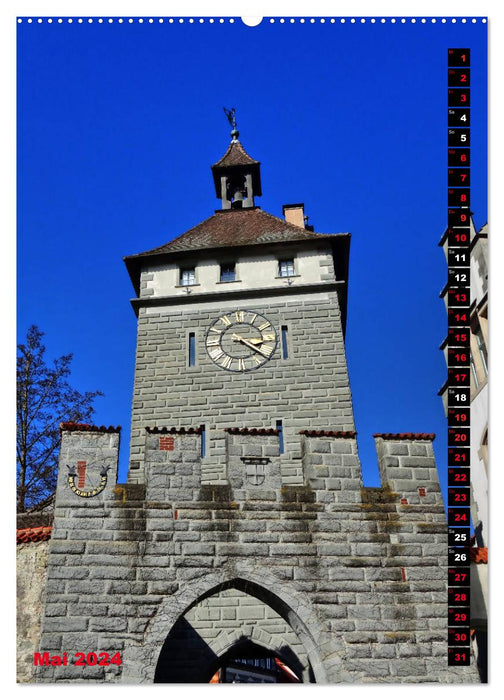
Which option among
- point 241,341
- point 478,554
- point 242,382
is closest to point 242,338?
point 241,341

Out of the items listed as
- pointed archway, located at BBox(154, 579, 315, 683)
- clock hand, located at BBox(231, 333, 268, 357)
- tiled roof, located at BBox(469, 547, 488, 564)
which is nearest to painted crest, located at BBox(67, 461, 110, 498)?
pointed archway, located at BBox(154, 579, 315, 683)

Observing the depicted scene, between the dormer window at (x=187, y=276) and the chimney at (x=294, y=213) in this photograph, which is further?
the chimney at (x=294, y=213)

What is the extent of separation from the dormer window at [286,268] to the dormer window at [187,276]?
72.7 inches

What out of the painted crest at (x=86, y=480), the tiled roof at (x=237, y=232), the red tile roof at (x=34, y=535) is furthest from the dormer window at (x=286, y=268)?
the red tile roof at (x=34, y=535)

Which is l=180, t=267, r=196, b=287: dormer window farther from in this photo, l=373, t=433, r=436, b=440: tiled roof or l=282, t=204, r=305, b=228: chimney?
l=373, t=433, r=436, b=440: tiled roof

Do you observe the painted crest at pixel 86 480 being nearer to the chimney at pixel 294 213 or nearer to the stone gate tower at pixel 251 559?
the stone gate tower at pixel 251 559

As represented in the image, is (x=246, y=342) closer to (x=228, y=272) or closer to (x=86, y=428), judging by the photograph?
(x=228, y=272)

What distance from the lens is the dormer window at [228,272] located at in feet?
51.3

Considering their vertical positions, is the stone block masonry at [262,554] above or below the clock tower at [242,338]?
below

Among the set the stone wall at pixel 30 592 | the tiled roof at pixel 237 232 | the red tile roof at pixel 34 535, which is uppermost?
the tiled roof at pixel 237 232

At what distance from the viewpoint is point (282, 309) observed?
589 inches

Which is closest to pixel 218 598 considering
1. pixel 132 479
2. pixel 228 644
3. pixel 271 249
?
pixel 228 644

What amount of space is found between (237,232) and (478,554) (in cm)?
1119
